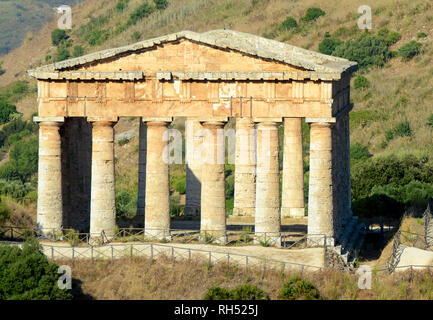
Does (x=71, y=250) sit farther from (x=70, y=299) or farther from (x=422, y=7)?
(x=422, y=7)

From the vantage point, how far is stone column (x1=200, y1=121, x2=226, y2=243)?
152 ft

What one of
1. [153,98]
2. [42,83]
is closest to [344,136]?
[153,98]

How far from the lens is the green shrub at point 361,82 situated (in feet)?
302

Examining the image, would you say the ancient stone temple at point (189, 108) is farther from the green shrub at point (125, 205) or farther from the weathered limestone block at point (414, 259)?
the green shrub at point (125, 205)

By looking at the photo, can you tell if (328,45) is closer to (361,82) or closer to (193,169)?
(361,82)

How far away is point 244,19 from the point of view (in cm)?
10800

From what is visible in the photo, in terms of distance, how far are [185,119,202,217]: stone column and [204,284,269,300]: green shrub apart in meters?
17.7

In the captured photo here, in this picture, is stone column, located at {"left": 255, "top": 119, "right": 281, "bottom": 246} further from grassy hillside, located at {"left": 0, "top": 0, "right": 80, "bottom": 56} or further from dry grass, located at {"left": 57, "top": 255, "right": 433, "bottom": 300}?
grassy hillside, located at {"left": 0, "top": 0, "right": 80, "bottom": 56}

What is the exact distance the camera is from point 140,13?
11756 cm

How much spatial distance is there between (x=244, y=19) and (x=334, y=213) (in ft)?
205

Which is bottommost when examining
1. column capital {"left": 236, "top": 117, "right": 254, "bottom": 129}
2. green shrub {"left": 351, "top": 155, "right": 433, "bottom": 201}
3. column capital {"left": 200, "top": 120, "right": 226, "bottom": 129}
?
green shrub {"left": 351, "top": 155, "right": 433, "bottom": 201}

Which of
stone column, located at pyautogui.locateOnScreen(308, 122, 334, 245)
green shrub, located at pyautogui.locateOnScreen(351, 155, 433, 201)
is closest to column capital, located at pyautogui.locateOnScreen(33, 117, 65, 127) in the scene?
stone column, located at pyautogui.locateOnScreen(308, 122, 334, 245)

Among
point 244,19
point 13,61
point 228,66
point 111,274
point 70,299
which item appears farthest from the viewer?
point 13,61

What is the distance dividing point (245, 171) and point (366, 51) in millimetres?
41892
